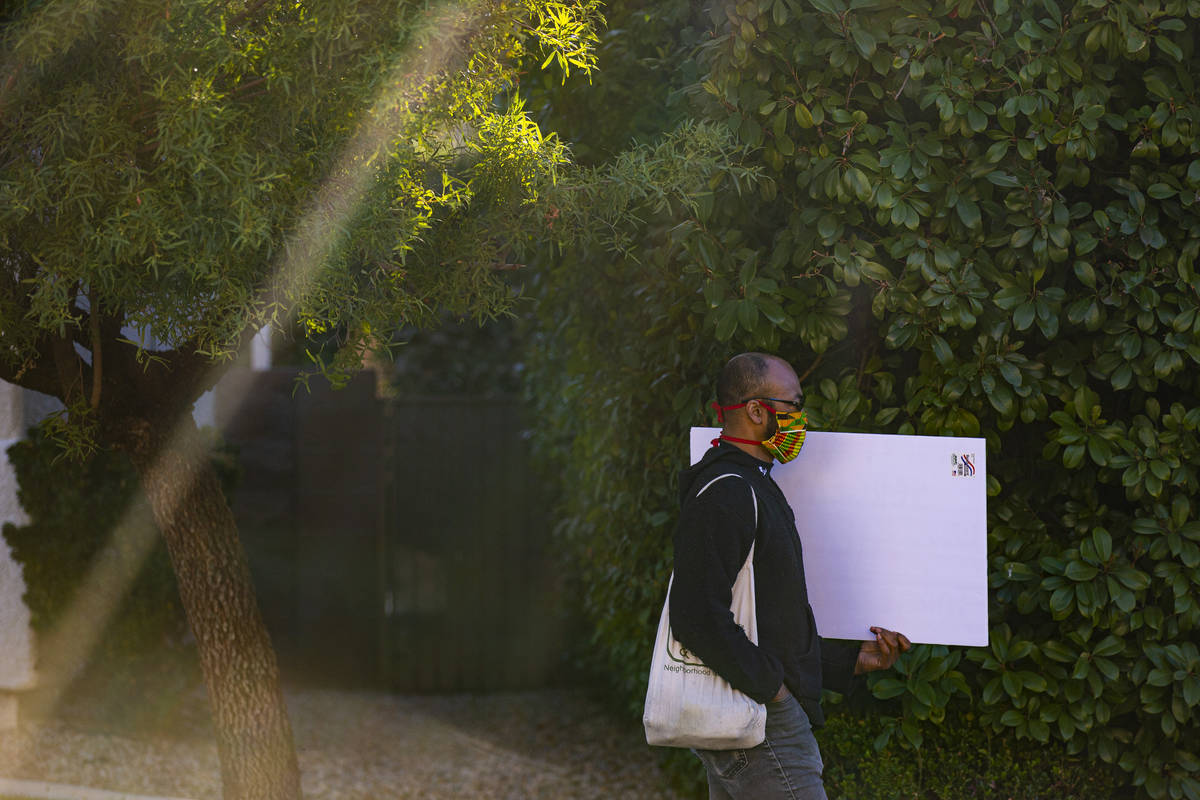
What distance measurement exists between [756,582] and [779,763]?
414 millimetres

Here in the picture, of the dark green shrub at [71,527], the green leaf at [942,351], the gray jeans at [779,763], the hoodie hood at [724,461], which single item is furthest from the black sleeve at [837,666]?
the dark green shrub at [71,527]

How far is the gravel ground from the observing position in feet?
17.7

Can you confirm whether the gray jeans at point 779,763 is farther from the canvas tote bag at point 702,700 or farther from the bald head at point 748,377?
the bald head at point 748,377

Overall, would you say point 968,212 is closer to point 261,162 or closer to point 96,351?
point 261,162

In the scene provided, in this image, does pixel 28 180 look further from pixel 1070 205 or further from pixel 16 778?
pixel 16 778

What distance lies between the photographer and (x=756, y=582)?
8.52 feet

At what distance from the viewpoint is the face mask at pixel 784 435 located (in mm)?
2695

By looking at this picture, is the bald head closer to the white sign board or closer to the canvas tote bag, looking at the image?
the canvas tote bag

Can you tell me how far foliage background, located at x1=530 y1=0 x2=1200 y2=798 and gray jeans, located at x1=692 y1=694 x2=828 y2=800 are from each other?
987 millimetres

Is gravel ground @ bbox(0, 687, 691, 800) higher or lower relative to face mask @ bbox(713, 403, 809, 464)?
lower

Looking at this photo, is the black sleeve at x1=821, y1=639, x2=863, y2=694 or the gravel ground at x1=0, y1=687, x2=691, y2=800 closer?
the black sleeve at x1=821, y1=639, x2=863, y2=694

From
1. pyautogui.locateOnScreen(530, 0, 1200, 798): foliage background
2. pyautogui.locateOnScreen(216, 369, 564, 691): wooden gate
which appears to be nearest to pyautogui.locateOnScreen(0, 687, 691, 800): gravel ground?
pyautogui.locateOnScreen(216, 369, 564, 691): wooden gate

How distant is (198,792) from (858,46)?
174 inches

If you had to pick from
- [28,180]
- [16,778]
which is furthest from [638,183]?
[16,778]
